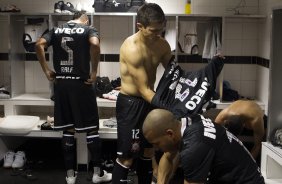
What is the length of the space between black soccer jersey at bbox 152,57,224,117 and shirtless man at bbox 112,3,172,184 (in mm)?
136

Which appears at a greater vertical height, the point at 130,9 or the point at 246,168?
the point at 130,9

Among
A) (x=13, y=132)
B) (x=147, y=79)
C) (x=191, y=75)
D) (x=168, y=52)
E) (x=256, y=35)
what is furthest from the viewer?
(x=256, y=35)

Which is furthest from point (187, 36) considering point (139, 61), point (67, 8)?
point (139, 61)

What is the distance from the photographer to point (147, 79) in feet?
10.4

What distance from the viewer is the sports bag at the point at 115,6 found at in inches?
184

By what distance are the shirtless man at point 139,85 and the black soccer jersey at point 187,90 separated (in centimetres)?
14

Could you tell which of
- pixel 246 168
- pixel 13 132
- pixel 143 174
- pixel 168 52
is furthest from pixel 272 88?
pixel 13 132

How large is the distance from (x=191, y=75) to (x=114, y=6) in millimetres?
2015

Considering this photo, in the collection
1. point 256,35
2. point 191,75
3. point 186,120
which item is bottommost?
point 186,120

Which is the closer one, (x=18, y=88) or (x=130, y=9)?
(x=130, y=9)

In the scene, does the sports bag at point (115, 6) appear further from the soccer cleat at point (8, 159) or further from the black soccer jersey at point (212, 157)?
the black soccer jersey at point (212, 157)

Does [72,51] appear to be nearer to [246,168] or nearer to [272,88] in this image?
[272,88]

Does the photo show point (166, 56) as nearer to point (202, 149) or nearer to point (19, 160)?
point (202, 149)

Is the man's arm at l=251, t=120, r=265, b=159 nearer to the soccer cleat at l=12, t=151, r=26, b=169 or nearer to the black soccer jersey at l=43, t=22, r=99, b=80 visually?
the black soccer jersey at l=43, t=22, r=99, b=80
